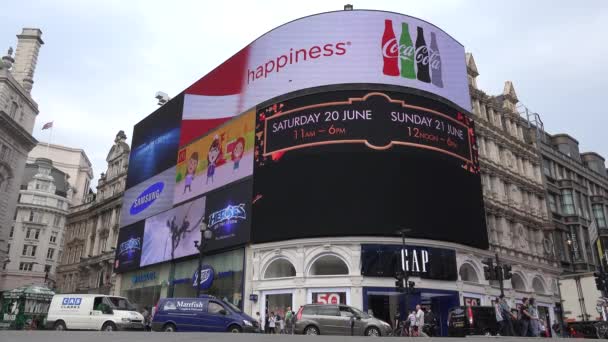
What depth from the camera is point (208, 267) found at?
39.3 m

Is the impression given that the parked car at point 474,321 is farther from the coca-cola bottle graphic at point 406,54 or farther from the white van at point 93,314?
the coca-cola bottle graphic at point 406,54

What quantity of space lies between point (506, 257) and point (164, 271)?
29609 millimetres

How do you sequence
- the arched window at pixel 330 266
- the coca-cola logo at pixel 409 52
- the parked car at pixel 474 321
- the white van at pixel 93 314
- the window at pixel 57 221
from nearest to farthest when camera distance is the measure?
1. the white van at pixel 93 314
2. the parked car at pixel 474 321
3. the arched window at pixel 330 266
4. the coca-cola logo at pixel 409 52
5. the window at pixel 57 221

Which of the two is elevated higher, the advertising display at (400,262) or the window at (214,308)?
the advertising display at (400,262)

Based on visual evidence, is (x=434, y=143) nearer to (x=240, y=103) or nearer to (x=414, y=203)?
(x=414, y=203)

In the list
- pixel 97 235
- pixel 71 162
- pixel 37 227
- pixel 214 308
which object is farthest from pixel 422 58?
pixel 71 162

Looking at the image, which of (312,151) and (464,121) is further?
(464,121)

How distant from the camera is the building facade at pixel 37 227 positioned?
92.4 m

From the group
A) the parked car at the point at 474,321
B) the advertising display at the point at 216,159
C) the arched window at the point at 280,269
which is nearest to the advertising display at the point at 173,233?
the advertising display at the point at 216,159

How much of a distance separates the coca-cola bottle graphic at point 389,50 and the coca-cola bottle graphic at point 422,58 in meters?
1.87

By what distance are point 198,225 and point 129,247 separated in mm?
13803

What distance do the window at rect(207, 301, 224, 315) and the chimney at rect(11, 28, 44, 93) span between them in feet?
165

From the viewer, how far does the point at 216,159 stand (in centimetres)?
4216

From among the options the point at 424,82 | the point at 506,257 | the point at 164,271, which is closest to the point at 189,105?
the point at 164,271
